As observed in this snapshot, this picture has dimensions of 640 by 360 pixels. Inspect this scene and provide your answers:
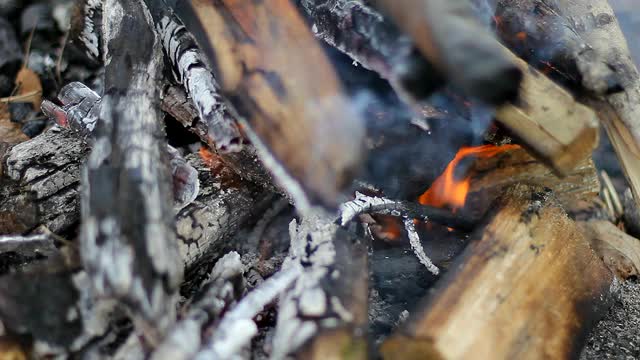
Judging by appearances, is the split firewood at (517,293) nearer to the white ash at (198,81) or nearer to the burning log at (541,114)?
the burning log at (541,114)

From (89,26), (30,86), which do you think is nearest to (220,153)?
(89,26)

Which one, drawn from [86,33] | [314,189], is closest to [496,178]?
[314,189]

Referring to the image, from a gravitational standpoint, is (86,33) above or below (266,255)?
above

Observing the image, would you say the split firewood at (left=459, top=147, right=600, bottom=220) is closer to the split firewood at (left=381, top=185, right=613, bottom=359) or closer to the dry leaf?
the split firewood at (left=381, top=185, right=613, bottom=359)

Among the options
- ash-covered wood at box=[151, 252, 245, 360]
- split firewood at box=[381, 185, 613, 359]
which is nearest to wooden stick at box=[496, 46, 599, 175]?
split firewood at box=[381, 185, 613, 359]

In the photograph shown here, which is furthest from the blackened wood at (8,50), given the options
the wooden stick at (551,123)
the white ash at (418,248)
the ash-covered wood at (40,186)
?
the wooden stick at (551,123)

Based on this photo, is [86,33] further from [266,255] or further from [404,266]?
[404,266]
